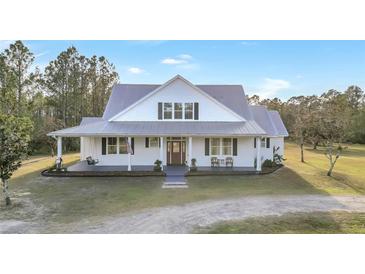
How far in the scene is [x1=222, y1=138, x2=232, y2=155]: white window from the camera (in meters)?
20.0

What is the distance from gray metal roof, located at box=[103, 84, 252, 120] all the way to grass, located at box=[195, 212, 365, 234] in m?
12.9

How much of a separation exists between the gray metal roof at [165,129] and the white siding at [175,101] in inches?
19.9

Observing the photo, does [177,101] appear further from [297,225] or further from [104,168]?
[297,225]

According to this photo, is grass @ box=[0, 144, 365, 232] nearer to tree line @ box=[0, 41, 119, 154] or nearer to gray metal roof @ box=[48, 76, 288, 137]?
gray metal roof @ box=[48, 76, 288, 137]

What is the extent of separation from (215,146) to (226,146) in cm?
72

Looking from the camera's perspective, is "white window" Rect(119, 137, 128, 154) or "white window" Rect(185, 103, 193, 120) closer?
"white window" Rect(119, 137, 128, 154)

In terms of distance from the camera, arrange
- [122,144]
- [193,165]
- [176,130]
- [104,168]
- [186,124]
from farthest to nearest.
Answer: [186,124]
[122,144]
[104,168]
[176,130]
[193,165]

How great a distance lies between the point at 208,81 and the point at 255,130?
26.7 feet

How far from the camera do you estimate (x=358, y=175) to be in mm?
18844

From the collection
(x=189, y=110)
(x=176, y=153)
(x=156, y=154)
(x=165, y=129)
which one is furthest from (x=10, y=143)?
(x=189, y=110)

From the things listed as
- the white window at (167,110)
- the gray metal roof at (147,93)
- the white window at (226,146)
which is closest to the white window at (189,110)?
the white window at (167,110)

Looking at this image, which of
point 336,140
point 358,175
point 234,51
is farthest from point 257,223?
point 358,175

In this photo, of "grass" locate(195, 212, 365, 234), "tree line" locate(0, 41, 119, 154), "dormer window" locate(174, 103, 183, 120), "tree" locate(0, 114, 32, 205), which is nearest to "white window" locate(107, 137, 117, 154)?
"dormer window" locate(174, 103, 183, 120)

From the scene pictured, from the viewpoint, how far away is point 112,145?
20078mm
